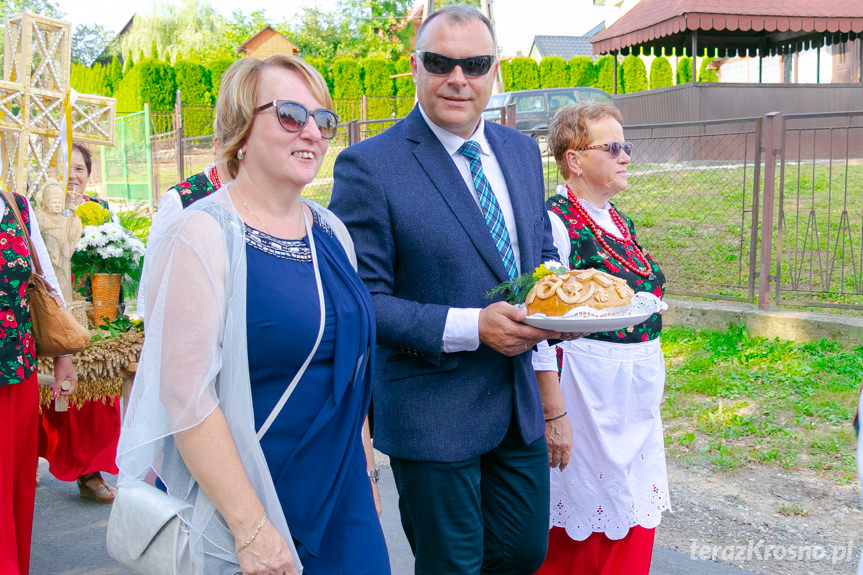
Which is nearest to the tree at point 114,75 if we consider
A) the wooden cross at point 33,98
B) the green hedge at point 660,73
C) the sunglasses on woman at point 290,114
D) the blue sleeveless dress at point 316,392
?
the green hedge at point 660,73

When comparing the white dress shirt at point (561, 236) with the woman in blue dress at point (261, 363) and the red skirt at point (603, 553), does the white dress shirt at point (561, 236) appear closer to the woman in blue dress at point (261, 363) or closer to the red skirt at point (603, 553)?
the red skirt at point (603, 553)

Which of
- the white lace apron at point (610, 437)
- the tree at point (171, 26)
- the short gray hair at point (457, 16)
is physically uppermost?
the tree at point (171, 26)

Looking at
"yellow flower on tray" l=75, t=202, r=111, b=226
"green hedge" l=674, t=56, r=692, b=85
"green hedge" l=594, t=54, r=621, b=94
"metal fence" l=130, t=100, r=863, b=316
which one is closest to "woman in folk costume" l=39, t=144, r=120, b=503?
"yellow flower on tray" l=75, t=202, r=111, b=226

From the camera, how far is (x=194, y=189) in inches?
169

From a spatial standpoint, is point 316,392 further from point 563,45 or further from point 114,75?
point 563,45

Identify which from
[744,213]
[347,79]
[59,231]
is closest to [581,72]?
[347,79]

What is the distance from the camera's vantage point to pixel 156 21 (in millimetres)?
61438

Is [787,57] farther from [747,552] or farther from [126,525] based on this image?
[126,525]

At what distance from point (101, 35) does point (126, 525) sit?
311 feet

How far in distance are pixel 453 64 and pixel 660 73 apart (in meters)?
28.4

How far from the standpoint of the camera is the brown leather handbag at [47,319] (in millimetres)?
3732

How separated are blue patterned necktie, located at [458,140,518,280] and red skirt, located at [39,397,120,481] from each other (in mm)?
3353

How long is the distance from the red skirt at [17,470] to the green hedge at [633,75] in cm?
2990

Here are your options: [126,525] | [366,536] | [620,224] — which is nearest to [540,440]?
[366,536]
